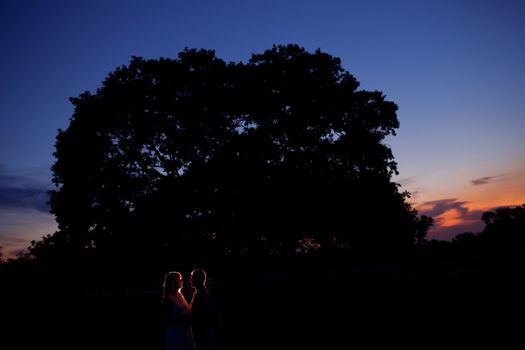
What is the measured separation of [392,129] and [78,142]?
609 inches

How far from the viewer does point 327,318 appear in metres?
14.5

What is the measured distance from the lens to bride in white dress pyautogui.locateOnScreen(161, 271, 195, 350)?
6.64 meters

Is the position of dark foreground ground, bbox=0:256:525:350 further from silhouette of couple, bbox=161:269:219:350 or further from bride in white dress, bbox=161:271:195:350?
bride in white dress, bbox=161:271:195:350

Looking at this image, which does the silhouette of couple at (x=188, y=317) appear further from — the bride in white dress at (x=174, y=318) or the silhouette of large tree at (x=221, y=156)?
the silhouette of large tree at (x=221, y=156)

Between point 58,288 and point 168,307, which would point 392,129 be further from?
point 58,288

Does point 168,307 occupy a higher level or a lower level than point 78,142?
lower

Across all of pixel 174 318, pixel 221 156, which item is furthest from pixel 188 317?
pixel 221 156

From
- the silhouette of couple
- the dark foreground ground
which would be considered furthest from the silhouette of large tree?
the silhouette of couple

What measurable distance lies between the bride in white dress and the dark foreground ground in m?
4.15

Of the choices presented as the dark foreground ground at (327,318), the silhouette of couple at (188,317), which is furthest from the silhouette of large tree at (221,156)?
the silhouette of couple at (188,317)

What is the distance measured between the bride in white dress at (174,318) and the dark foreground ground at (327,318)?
4.15 meters

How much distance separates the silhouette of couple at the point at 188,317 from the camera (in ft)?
21.8

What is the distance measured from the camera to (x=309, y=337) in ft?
39.6

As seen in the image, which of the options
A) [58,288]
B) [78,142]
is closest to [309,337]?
[78,142]
